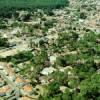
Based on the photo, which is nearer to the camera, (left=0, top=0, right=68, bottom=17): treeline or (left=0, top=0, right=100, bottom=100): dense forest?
(left=0, top=0, right=100, bottom=100): dense forest

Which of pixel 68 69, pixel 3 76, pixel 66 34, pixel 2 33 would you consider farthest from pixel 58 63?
pixel 2 33

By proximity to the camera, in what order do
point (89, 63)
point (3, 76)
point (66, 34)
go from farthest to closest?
point (66, 34) < point (89, 63) < point (3, 76)

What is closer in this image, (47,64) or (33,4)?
(47,64)

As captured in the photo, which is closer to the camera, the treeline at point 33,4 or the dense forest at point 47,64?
the dense forest at point 47,64

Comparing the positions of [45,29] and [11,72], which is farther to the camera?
[45,29]

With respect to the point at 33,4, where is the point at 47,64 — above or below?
below

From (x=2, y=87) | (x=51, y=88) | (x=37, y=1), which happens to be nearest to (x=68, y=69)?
(x=51, y=88)

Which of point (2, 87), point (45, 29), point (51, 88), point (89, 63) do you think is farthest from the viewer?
point (45, 29)

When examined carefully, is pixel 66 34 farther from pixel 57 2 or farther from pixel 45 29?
pixel 57 2

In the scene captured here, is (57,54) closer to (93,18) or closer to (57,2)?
(93,18)
